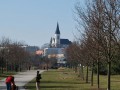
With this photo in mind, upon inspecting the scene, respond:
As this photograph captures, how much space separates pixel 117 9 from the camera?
23.8m

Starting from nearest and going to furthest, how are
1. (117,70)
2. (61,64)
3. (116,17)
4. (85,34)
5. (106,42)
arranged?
(116,17) < (106,42) < (85,34) < (117,70) < (61,64)

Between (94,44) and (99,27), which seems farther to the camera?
(94,44)

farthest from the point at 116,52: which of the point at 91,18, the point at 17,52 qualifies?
the point at 17,52

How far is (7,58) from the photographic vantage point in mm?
87625

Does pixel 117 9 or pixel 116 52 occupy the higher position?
pixel 117 9

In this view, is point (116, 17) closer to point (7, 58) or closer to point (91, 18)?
point (91, 18)

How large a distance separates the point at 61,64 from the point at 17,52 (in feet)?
262

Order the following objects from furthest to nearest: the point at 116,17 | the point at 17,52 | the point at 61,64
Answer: the point at 61,64 → the point at 17,52 → the point at 116,17

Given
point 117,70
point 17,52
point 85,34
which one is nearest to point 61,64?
point 17,52

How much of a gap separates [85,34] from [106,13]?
7400 millimetres

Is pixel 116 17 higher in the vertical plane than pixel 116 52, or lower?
higher

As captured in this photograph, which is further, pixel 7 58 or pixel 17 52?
pixel 17 52

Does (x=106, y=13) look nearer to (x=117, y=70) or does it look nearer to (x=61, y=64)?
(x=117, y=70)

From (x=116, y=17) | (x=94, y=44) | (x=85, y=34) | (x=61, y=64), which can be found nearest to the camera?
(x=116, y=17)
